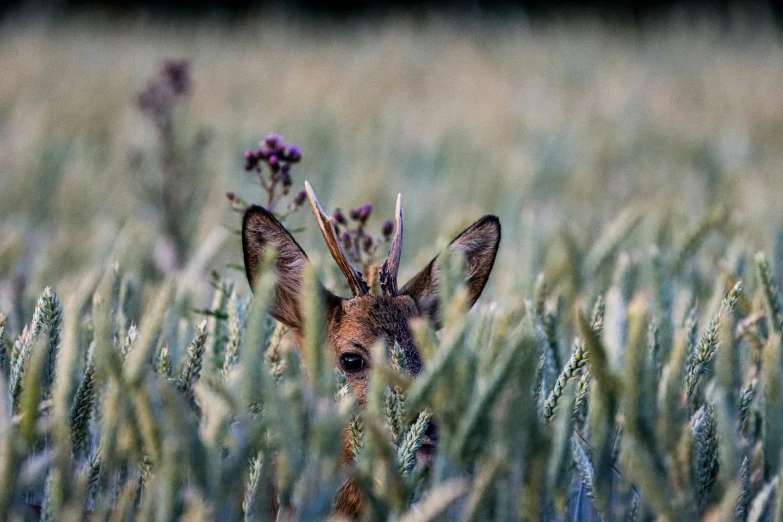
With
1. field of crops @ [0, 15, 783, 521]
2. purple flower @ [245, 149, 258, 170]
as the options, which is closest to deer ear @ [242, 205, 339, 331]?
field of crops @ [0, 15, 783, 521]

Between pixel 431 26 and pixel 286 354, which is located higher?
pixel 431 26

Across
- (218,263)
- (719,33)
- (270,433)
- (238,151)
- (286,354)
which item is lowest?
(270,433)

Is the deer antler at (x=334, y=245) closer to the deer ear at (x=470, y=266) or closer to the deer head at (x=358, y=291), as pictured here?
the deer head at (x=358, y=291)

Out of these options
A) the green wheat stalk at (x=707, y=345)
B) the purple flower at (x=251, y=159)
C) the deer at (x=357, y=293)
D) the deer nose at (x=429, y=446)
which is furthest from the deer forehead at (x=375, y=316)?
the green wheat stalk at (x=707, y=345)

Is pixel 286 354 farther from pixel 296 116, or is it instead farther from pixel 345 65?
pixel 345 65

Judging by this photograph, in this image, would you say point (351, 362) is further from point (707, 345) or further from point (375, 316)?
point (707, 345)

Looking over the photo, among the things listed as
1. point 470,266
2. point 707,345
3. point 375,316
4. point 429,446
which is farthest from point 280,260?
point 707,345

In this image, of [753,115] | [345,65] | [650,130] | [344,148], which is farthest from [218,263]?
[345,65]

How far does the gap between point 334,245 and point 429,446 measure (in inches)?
21.1

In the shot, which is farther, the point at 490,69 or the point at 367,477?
the point at 490,69

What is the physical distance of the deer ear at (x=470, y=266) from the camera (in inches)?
90.8

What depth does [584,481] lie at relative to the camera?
1.73 m

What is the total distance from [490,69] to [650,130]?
2.82 meters

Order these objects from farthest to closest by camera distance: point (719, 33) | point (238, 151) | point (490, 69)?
point (719, 33) → point (490, 69) → point (238, 151)
